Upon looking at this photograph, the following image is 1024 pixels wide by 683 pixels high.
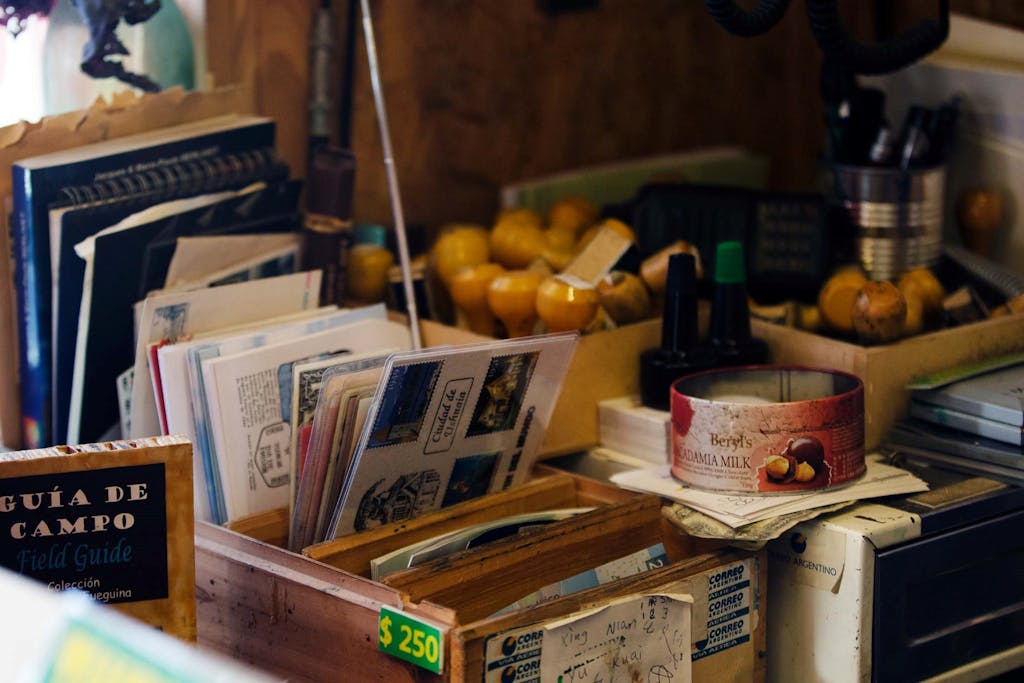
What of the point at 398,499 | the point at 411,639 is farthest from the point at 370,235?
the point at 411,639

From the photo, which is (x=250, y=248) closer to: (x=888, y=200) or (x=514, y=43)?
(x=514, y=43)

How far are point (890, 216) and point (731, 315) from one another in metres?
0.33

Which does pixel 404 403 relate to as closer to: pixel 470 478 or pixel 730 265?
pixel 470 478

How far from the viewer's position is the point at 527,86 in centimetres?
212

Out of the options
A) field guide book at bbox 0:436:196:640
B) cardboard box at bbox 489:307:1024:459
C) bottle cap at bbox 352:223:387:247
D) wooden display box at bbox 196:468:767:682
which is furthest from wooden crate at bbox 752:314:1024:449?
field guide book at bbox 0:436:196:640

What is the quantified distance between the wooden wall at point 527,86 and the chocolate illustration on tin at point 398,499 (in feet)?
2.03

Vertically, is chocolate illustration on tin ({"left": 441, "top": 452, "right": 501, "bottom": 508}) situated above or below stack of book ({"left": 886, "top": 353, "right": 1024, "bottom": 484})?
below

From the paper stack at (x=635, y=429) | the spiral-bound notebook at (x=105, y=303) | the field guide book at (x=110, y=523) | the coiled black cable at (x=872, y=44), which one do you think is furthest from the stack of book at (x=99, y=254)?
the coiled black cable at (x=872, y=44)

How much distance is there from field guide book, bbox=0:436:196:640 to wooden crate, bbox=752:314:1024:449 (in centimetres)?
74

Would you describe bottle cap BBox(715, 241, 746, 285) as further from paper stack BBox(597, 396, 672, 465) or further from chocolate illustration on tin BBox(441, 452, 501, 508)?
chocolate illustration on tin BBox(441, 452, 501, 508)

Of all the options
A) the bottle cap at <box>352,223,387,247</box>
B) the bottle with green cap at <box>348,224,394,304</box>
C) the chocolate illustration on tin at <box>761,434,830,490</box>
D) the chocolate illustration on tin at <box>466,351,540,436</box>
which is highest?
the bottle cap at <box>352,223,387,247</box>

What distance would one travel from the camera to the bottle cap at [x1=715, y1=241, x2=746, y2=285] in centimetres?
154

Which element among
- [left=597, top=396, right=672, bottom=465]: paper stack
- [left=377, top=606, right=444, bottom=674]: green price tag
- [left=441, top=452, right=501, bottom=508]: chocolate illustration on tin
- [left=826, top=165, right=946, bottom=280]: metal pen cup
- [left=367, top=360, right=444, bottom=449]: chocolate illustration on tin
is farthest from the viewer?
[left=826, top=165, right=946, bottom=280]: metal pen cup

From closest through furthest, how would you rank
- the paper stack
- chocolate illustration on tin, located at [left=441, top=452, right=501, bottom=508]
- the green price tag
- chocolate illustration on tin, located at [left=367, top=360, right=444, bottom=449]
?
the green price tag
chocolate illustration on tin, located at [left=367, top=360, right=444, bottom=449]
chocolate illustration on tin, located at [left=441, top=452, right=501, bottom=508]
the paper stack
